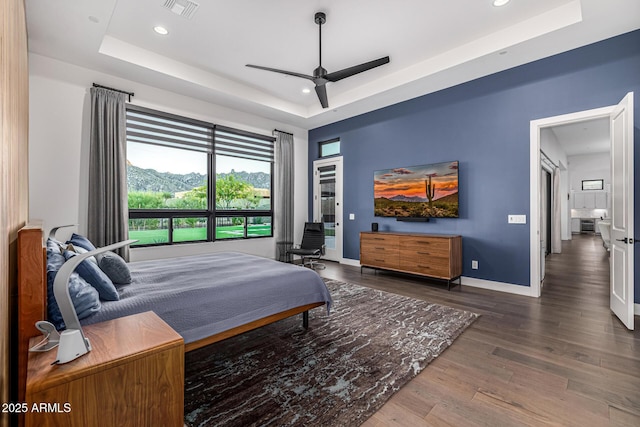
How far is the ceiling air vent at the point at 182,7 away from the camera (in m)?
2.93

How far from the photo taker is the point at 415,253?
438 centimetres

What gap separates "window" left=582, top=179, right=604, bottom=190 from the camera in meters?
10.5

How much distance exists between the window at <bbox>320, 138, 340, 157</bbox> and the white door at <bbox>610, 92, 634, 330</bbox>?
424 cm

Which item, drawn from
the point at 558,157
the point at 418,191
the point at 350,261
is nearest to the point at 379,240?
the point at 418,191

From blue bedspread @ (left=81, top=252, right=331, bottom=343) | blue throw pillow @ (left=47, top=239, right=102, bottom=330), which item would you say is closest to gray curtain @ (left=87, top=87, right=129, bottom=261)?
blue bedspread @ (left=81, top=252, right=331, bottom=343)

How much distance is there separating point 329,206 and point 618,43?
4.78 meters

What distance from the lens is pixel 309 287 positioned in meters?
2.59

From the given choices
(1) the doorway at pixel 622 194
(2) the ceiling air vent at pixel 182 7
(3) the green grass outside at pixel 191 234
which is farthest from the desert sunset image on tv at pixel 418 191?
(2) the ceiling air vent at pixel 182 7

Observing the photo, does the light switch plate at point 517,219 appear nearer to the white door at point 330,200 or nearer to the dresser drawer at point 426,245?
the dresser drawer at point 426,245

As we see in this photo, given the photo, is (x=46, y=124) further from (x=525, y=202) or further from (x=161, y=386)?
(x=525, y=202)

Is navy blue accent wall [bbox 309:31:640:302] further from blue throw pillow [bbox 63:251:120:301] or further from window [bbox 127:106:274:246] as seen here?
blue throw pillow [bbox 63:251:120:301]

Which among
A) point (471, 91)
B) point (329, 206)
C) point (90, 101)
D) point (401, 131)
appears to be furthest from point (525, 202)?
point (90, 101)

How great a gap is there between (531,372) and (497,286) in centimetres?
226

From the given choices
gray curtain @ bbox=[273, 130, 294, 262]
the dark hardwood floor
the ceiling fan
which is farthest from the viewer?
gray curtain @ bbox=[273, 130, 294, 262]
